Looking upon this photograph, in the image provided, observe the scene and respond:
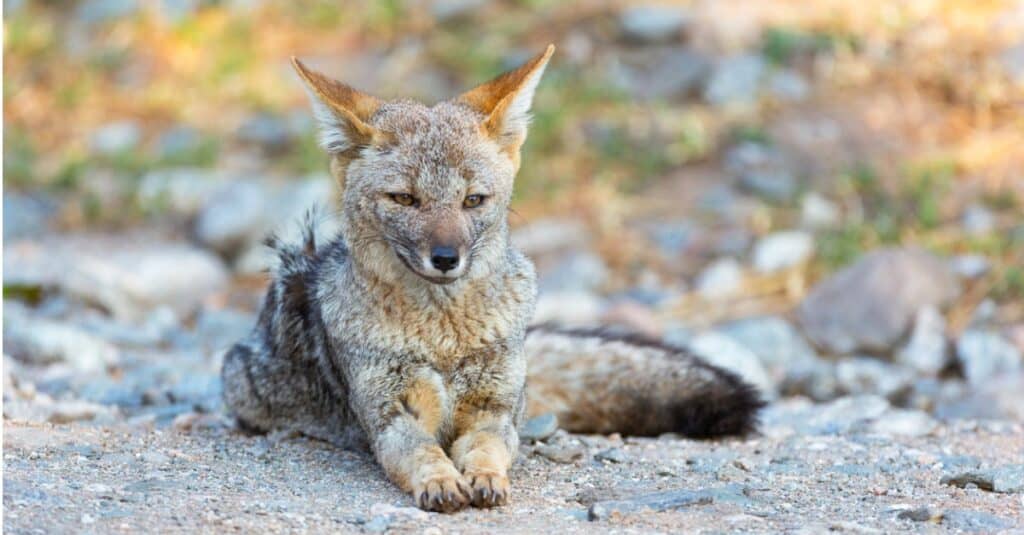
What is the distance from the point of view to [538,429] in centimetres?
638

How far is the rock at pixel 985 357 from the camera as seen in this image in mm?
9539

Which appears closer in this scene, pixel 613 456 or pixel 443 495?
pixel 443 495

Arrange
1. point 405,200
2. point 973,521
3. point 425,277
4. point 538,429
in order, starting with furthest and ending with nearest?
point 538,429 → point 405,200 → point 425,277 → point 973,521

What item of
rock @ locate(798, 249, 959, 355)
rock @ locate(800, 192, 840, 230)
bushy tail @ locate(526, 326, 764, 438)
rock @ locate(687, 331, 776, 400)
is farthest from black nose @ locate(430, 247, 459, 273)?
rock @ locate(800, 192, 840, 230)

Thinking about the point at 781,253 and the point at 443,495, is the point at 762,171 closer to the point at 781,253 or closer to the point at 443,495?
the point at 781,253

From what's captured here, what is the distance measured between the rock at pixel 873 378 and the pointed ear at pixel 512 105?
4.41 metres

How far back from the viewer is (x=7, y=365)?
7.98 meters

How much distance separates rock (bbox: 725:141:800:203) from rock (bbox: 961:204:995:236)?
4.97 feet

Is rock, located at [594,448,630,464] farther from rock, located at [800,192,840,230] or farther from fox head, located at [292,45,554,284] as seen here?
rock, located at [800,192,840,230]

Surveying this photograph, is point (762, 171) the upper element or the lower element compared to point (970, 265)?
upper

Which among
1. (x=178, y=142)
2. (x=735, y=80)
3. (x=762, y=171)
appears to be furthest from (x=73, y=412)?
(x=735, y=80)

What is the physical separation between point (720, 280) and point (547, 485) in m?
6.05

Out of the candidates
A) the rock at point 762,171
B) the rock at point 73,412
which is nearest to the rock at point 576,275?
the rock at point 762,171

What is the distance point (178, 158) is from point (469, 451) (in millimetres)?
9370
